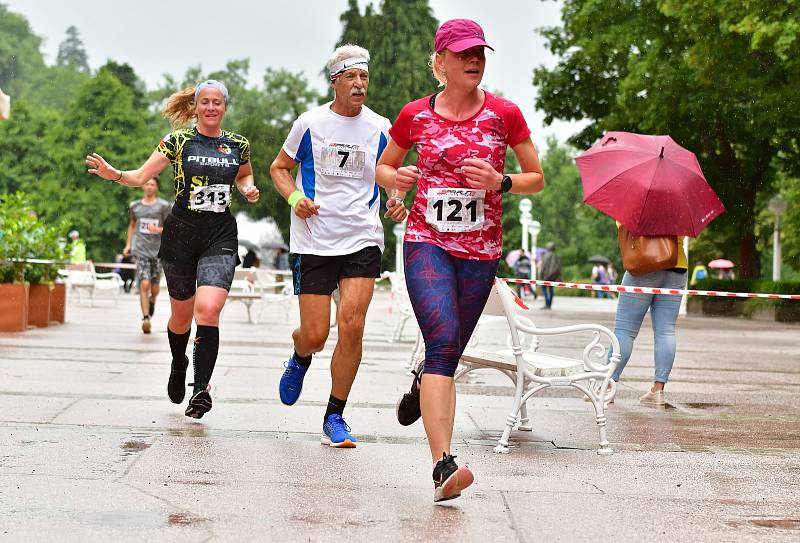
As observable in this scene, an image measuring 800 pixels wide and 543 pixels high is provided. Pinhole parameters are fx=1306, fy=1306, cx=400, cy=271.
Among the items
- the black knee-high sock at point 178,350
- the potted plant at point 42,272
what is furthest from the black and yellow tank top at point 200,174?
the potted plant at point 42,272

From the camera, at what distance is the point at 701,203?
9.61m

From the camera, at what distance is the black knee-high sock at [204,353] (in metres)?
7.39

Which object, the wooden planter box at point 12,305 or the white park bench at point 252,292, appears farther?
the white park bench at point 252,292

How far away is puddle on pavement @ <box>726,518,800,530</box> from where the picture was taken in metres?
4.89

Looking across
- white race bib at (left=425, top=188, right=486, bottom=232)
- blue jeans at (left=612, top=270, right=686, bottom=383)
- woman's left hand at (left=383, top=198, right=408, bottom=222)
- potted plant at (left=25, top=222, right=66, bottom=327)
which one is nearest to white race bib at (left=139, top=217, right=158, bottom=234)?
potted plant at (left=25, top=222, right=66, bottom=327)

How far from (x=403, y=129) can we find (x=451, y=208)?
451 millimetres

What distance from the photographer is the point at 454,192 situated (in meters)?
5.56

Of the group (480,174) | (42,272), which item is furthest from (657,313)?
(42,272)

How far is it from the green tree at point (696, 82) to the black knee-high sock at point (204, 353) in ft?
54.5

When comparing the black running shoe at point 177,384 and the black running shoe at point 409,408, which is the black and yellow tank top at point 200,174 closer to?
the black running shoe at point 177,384

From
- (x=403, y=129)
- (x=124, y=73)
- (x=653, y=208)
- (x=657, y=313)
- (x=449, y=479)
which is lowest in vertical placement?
(x=449, y=479)

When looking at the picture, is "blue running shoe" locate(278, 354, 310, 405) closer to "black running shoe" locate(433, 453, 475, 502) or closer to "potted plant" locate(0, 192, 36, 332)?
"black running shoe" locate(433, 453, 475, 502)

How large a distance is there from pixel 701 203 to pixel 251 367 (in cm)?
423

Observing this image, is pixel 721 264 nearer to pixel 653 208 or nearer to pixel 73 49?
pixel 653 208
